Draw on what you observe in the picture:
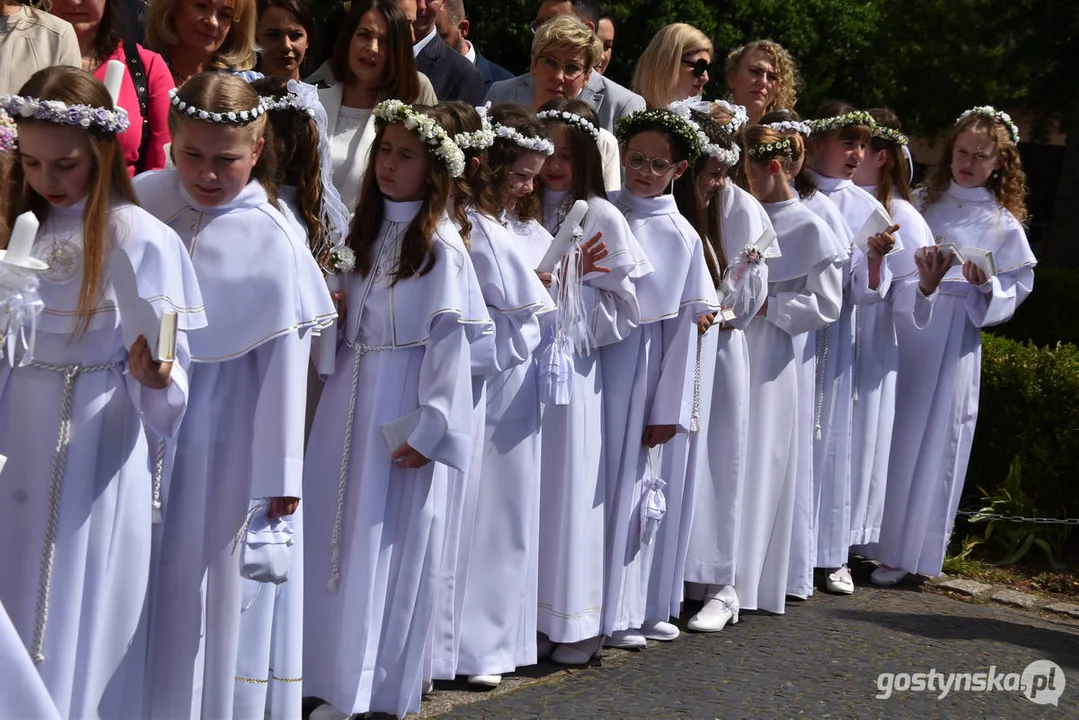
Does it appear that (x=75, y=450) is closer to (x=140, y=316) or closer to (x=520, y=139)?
(x=140, y=316)

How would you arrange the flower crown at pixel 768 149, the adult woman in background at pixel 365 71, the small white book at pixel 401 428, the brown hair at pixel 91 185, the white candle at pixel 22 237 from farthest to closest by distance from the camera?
the flower crown at pixel 768 149 < the adult woman in background at pixel 365 71 < the small white book at pixel 401 428 < the brown hair at pixel 91 185 < the white candle at pixel 22 237

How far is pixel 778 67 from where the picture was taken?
8.33 meters

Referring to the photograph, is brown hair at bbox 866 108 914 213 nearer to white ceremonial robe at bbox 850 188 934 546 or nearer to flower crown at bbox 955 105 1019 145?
white ceremonial robe at bbox 850 188 934 546

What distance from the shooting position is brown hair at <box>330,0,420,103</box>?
634 cm

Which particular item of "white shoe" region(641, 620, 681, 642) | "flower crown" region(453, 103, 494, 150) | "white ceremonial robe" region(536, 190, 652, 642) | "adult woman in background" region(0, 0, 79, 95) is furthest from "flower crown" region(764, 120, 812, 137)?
"adult woman in background" region(0, 0, 79, 95)

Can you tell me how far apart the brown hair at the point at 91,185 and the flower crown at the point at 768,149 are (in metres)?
3.89

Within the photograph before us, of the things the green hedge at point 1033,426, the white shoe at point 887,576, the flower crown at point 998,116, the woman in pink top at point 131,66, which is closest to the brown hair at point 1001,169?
the flower crown at point 998,116

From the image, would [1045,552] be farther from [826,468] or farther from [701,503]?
[701,503]

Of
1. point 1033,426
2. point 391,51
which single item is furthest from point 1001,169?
point 391,51

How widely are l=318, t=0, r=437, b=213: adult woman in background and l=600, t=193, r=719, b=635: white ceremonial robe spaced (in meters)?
1.07

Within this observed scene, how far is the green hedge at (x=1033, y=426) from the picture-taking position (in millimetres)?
9672

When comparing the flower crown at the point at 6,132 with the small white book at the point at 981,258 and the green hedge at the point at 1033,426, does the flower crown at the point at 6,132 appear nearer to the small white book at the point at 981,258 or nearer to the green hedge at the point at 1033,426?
the small white book at the point at 981,258

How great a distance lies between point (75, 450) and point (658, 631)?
3439mm

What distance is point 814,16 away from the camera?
17781mm
